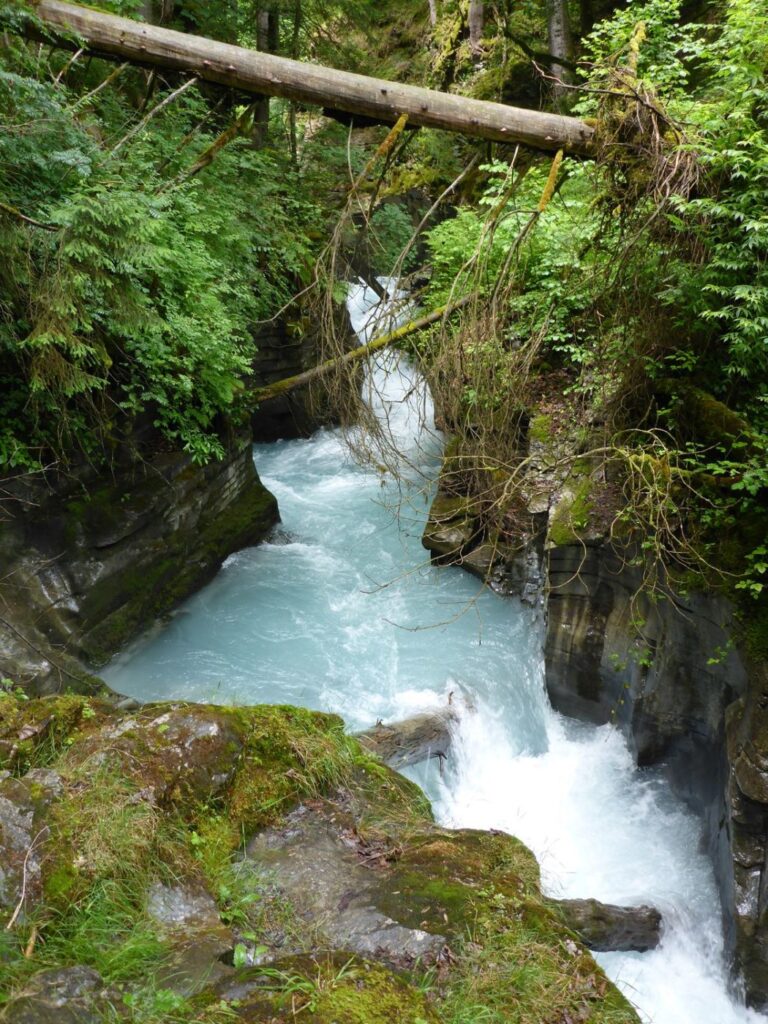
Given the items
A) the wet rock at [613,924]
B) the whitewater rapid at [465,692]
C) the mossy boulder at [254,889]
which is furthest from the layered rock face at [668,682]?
the mossy boulder at [254,889]

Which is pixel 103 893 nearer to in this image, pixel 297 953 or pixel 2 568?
pixel 297 953

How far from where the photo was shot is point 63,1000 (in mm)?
2428

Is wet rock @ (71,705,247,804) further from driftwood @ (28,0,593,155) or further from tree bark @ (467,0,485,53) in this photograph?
tree bark @ (467,0,485,53)

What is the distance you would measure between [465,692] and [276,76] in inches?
241

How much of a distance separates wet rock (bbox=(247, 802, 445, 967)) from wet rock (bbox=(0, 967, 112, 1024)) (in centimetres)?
116

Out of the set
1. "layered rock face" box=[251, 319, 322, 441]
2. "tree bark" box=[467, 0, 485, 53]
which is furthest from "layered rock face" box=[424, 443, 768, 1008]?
"tree bark" box=[467, 0, 485, 53]

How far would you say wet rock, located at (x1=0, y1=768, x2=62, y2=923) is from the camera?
2939 mm

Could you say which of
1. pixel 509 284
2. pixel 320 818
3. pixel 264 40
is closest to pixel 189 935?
pixel 320 818

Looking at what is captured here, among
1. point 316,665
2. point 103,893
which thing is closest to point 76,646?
point 316,665

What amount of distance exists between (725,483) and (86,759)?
4.88 metres

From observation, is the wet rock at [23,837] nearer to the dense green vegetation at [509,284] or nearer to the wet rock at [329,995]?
the wet rock at [329,995]

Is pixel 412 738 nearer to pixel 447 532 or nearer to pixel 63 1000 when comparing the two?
pixel 447 532

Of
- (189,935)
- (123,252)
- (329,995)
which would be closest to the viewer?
(329,995)

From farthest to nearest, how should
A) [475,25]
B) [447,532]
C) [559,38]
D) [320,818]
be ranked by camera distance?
1. [475,25]
2. [559,38]
3. [447,532]
4. [320,818]
